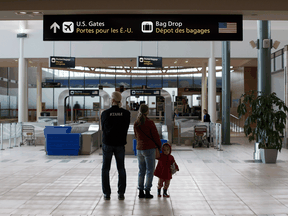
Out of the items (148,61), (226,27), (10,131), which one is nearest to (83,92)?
(148,61)

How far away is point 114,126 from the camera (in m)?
4.74

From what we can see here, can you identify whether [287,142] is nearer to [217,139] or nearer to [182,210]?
[217,139]

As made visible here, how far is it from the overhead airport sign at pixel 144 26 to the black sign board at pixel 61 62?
9.66 metres

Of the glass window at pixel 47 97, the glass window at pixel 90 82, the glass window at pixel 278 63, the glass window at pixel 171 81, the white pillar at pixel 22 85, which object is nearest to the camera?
the glass window at pixel 278 63

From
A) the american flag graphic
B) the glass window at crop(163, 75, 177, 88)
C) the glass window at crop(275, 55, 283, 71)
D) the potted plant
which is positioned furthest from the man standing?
the glass window at crop(163, 75, 177, 88)

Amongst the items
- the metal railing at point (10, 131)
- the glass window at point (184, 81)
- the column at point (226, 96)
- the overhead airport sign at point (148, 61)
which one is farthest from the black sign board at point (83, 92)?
the glass window at point (184, 81)

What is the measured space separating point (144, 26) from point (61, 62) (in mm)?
10356

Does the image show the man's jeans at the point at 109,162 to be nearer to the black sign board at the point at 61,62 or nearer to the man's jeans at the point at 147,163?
the man's jeans at the point at 147,163

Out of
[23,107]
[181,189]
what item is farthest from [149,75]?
[181,189]

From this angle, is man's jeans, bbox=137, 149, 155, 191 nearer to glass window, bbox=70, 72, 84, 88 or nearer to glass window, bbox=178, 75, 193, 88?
glass window, bbox=178, 75, 193, 88

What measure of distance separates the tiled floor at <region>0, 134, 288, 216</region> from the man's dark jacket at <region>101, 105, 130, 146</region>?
996 mm

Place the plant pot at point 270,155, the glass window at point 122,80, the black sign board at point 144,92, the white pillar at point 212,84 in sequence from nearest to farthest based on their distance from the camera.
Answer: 1. the plant pot at point 270,155
2. the black sign board at point 144,92
3. the white pillar at point 212,84
4. the glass window at point 122,80

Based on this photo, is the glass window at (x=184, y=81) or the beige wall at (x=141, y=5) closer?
the beige wall at (x=141, y=5)

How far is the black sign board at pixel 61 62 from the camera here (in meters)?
14.3
